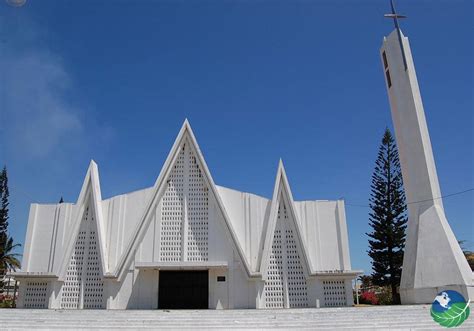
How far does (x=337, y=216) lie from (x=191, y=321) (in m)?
7.75

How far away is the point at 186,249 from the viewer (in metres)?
16.0

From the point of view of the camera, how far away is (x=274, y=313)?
11727 mm

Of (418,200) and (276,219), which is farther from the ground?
(418,200)

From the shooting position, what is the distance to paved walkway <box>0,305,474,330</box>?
35.0ft

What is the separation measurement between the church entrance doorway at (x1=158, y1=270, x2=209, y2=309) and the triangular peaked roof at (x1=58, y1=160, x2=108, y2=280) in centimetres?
232

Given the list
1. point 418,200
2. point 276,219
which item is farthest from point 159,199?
point 418,200

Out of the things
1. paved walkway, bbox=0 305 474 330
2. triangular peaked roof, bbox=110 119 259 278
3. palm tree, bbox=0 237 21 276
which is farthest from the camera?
palm tree, bbox=0 237 21 276

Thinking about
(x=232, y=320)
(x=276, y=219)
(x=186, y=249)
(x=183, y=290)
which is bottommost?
(x=232, y=320)

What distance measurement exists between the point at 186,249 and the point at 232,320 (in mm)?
5297

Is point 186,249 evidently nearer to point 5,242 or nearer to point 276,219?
point 276,219

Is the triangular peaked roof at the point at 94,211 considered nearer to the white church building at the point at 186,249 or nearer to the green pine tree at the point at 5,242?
the white church building at the point at 186,249

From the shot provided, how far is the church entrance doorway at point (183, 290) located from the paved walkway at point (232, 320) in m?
3.55

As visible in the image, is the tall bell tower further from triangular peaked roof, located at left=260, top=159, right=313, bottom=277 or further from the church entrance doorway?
the church entrance doorway

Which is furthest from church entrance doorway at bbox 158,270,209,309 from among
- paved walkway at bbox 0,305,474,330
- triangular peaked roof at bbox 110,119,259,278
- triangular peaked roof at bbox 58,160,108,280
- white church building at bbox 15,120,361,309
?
paved walkway at bbox 0,305,474,330
